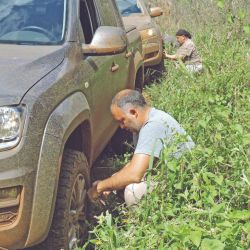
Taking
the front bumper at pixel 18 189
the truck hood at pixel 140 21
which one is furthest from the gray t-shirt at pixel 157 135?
the truck hood at pixel 140 21

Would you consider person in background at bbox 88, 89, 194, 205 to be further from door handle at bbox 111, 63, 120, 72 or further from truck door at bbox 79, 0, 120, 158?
door handle at bbox 111, 63, 120, 72

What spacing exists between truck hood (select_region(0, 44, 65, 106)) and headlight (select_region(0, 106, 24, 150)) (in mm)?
39

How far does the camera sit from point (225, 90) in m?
5.76

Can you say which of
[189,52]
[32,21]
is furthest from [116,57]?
[189,52]

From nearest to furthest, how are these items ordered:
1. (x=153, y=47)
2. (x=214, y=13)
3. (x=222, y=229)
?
(x=222, y=229) < (x=153, y=47) < (x=214, y=13)

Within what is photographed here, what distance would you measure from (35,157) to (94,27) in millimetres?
1961

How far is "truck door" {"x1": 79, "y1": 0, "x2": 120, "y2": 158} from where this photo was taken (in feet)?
12.7

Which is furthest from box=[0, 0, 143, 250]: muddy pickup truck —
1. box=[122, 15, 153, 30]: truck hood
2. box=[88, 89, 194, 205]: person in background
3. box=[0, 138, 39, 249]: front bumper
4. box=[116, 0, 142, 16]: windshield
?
box=[116, 0, 142, 16]: windshield

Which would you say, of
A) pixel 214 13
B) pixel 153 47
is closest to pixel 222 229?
pixel 153 47

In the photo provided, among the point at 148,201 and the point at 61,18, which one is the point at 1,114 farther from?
the point at 61,18

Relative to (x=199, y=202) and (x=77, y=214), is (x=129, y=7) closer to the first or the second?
(x=77, y=214)

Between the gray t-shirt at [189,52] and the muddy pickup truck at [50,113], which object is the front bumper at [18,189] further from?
the gray t-shirt at [189,52]

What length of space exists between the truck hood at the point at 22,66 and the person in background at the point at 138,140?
58cm

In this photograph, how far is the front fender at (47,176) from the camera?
2832 mm
